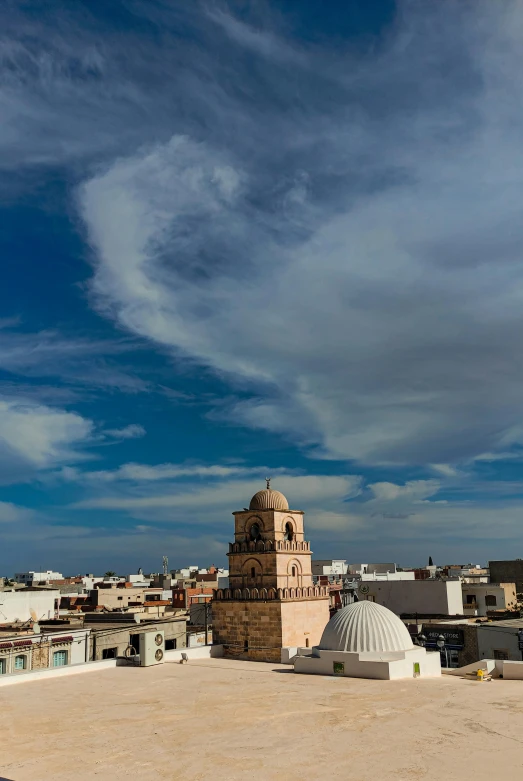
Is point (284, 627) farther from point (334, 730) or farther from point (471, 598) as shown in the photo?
point (471, 598)

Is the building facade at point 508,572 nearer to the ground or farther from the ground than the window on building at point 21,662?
farther from the ground

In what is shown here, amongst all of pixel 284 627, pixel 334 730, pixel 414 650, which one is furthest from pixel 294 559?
pixel 334 730

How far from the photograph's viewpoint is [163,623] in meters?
41.0

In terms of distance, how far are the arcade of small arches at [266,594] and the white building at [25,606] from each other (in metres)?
19.5

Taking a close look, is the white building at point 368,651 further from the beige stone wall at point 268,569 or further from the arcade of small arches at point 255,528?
the arcade of small arches at point 255,528

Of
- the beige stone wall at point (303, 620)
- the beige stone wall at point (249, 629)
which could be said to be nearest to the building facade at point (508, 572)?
the beige stone wall at point (303, 620)

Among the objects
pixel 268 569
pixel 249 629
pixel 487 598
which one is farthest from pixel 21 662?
pixel 487 598

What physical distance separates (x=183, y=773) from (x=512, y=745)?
678cm

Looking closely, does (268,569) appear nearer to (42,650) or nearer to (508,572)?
(42,650)

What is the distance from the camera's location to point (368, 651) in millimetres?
23031

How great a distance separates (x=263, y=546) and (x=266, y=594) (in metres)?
2.41

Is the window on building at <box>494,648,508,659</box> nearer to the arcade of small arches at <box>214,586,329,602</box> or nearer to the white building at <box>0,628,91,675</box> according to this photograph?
the arcade of small arches at <box>214,586,329,602</box>

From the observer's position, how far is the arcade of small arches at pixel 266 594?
3069cm

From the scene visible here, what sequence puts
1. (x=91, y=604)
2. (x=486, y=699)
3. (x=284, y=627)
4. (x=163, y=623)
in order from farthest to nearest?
1. (x=91, y=604)
2. (x=163, y=623)
3. (x=284, y=627)
4. (x=486, y=699)
